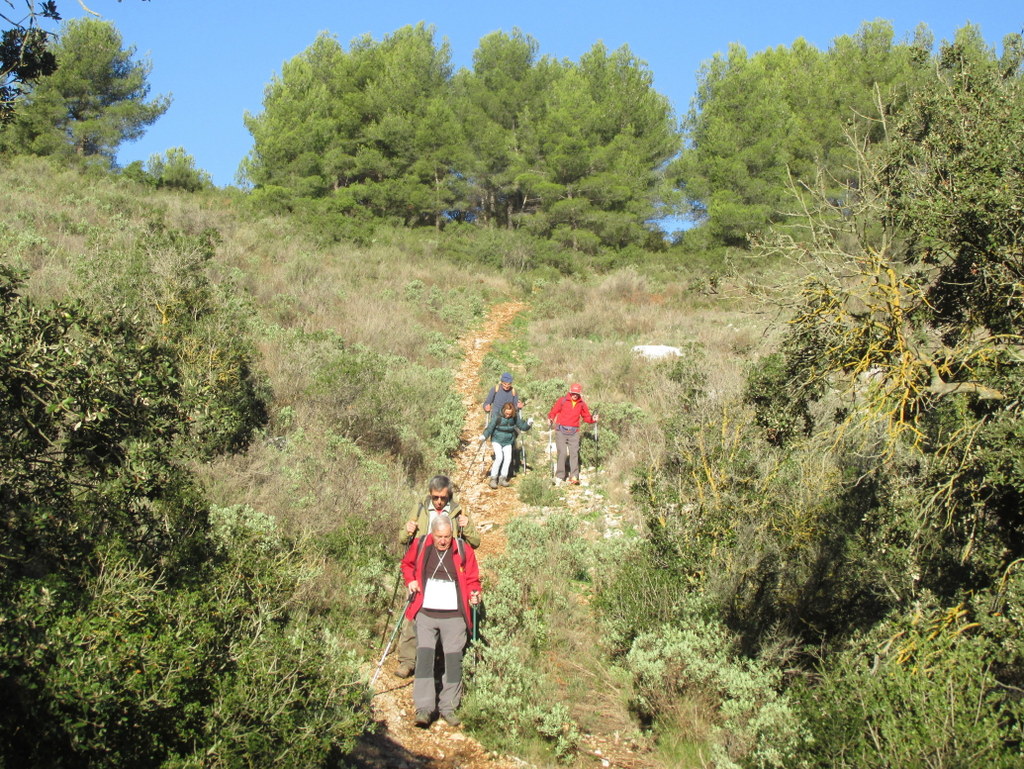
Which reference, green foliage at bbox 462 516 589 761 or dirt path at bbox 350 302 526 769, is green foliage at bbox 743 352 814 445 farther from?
dirt path at bbox 350 302 526 769

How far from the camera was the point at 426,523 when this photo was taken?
703 cm

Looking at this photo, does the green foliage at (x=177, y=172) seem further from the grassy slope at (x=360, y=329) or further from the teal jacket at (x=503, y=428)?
the teal jacket at (x=503, y=428)

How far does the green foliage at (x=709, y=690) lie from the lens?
237 inches

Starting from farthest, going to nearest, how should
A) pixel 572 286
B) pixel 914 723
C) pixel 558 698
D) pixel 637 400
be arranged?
pixel 572 286 → pixel 637 400 → pixel 558 698 → pixel 914 723

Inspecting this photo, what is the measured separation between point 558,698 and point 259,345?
28.5 ft

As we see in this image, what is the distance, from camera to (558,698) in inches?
281

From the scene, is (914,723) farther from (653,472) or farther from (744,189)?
(744,189)

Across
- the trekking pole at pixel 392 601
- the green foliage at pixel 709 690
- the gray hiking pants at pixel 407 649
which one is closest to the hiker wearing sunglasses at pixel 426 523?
the gray hiking pants at pixel 407 649

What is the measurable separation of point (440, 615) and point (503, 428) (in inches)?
249

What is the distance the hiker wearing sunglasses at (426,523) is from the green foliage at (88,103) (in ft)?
89.0

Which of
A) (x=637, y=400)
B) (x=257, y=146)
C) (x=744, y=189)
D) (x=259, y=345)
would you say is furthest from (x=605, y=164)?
(x=259, y=345)

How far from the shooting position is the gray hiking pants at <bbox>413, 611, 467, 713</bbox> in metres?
6.53

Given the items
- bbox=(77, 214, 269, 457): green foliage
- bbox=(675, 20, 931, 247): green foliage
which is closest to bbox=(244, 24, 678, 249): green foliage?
bbox=(675, 20, 931, 247): green foliage

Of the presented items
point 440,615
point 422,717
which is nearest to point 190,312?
point 440,615
